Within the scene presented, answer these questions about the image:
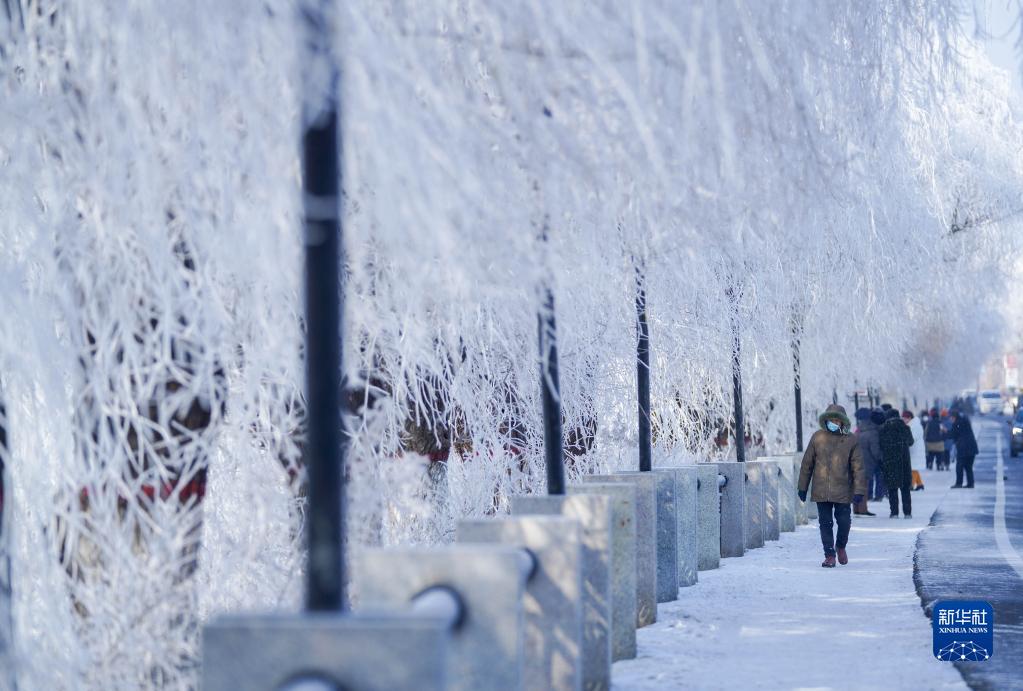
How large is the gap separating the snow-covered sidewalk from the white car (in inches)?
4395

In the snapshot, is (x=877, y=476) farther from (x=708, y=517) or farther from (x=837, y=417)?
(x=708, y=517)

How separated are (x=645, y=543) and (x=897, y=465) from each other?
13415 mm

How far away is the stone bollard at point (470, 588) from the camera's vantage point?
4.93 m

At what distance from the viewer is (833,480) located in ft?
48.7

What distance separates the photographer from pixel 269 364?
686 centimetres

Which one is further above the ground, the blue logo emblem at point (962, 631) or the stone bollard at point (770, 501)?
the stone bollard at point (770, 501)

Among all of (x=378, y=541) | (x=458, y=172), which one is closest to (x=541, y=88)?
(x=458, y=172)

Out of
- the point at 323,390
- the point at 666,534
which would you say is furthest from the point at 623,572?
the point at 323,390

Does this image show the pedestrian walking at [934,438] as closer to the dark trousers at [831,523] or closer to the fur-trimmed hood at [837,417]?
the fur-trimmed hood at [837,417]

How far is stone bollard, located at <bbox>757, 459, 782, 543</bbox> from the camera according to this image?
18219 millimetres

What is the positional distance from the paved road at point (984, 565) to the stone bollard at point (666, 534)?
1.86 metres

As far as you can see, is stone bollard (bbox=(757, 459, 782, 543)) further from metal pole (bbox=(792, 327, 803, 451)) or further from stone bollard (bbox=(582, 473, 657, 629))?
stone bollard (bbox=(582, 473, 657, 629))

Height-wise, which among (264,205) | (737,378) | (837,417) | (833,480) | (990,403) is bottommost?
(833,480)

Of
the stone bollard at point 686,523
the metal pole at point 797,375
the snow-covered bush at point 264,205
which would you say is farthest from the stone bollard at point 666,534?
the metal pole at point 797,375
